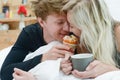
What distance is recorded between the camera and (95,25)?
1210 millimetres

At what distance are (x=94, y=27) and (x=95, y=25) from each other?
0.01 metres

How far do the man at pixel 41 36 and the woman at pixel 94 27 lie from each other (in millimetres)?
87

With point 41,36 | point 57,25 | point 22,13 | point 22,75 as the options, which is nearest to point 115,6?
point 41,36

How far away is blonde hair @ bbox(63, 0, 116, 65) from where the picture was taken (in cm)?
118

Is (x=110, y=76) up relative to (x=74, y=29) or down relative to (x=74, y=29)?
down

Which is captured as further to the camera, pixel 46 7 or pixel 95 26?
pixel 46 7

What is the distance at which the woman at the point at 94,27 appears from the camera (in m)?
1.18

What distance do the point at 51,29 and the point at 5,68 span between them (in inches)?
13.2

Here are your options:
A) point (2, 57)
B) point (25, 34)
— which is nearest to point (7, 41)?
point (2, 57)

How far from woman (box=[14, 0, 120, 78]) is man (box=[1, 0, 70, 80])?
87mm

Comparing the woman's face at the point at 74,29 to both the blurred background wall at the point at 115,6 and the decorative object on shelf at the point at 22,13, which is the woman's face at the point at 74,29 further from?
the decorative object on shelf at the point at 22,13

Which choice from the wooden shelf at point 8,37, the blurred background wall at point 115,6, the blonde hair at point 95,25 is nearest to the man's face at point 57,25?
the blonde hair at point 95,25

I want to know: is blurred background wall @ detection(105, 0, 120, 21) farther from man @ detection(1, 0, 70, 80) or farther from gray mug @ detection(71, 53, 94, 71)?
gray mug @ detection(71, 53, 94, 71)

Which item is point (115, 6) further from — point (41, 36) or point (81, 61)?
point (81, 61)
